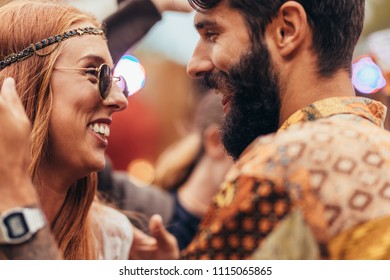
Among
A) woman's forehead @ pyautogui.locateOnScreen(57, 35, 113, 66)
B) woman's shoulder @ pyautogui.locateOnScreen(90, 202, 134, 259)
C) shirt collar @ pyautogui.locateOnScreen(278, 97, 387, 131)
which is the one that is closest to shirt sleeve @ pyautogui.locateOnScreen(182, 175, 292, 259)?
shirt collar @ pyautogui.locateOnScreen(278, 97, 387, 131)

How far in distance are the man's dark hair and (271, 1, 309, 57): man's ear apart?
3cm

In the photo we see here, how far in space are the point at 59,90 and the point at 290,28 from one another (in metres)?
1.09

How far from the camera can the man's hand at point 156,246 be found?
3.38 m

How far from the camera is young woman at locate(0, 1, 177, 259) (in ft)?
9.86

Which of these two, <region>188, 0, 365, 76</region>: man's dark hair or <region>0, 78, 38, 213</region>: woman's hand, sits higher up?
<region>188, 0, 365, 76</region>: man's dark hair

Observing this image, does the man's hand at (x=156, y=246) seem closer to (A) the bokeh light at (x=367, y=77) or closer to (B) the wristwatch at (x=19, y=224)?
(B) the wristwatch at (x=19, y=224)

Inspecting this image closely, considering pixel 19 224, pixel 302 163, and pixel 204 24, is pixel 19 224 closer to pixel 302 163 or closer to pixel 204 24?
pixel 302 163

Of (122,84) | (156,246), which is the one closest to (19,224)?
(122,84)

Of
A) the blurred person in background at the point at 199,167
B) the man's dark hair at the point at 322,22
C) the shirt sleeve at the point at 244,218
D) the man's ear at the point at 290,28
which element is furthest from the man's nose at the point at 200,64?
the blurred person in background at the point at 199,167

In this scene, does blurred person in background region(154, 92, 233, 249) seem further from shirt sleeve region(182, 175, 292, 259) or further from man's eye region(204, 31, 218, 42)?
shirt sleeve region(182, 175, 292, 259)

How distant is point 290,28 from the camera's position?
95.3 inches
